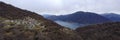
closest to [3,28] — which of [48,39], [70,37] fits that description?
[48,39]

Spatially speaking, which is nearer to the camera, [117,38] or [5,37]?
[5,37]

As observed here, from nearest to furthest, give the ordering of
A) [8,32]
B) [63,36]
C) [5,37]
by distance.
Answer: [5,37]
[8,32]
[63,36]

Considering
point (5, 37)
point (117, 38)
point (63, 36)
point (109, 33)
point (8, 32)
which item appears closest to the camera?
point (5, 37)

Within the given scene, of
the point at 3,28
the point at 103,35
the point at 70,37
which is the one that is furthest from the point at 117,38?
the point at 3,28

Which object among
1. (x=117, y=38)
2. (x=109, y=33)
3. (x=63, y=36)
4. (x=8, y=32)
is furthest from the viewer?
(x=109, y=33)

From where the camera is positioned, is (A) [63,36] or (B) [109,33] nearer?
(A) [63,36]

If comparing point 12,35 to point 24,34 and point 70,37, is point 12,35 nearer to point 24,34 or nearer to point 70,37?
point 24,34

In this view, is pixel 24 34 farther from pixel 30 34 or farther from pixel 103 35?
pixel 103 35

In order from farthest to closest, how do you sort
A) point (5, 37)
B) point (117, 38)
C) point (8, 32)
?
point (117, 38) < point (8, 32) < point (5, 37)

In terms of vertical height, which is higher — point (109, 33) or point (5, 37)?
point (5, 37)
